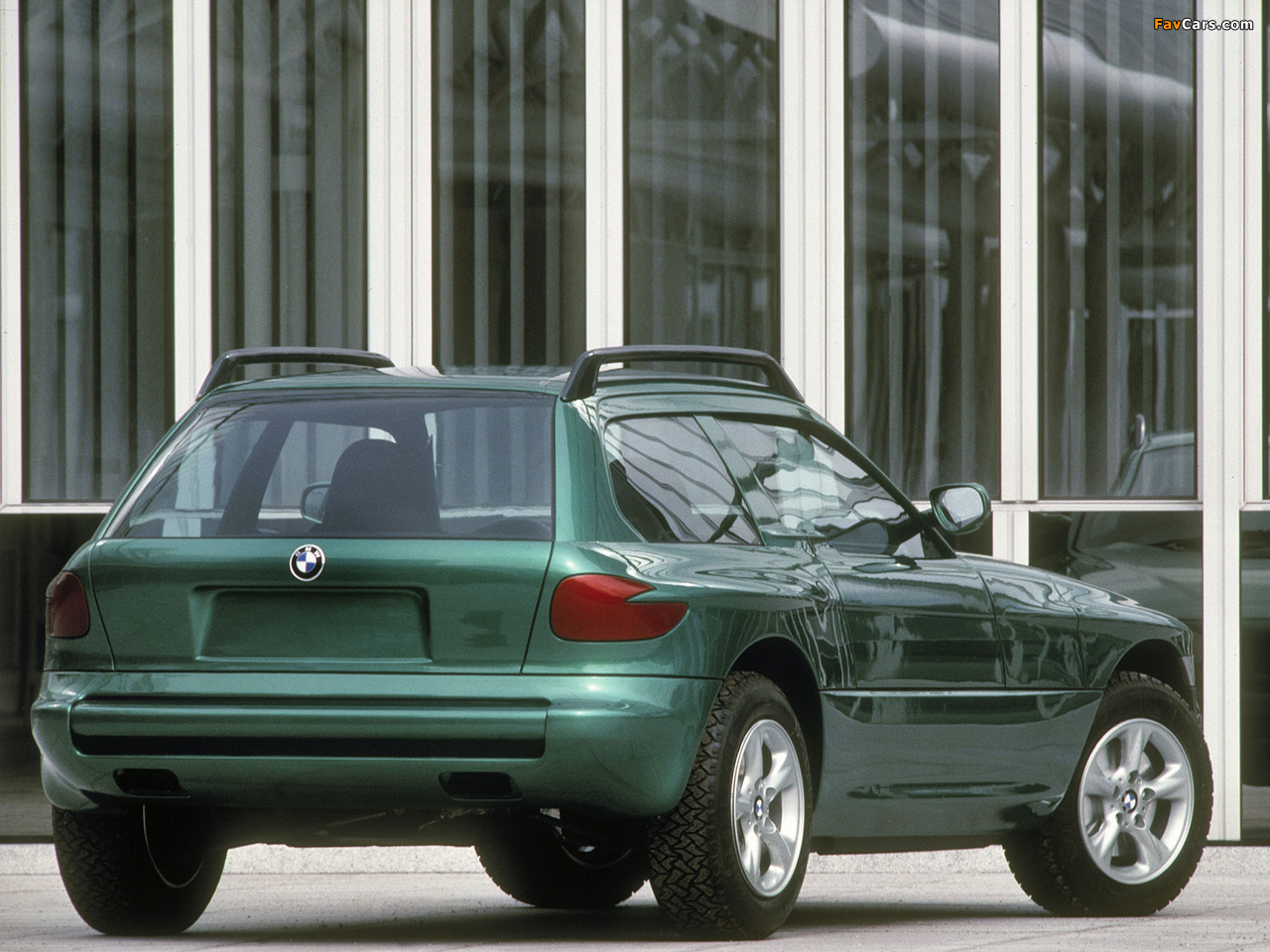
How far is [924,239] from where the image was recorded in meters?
11.6

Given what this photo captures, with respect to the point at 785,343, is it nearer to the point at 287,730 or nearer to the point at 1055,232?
the point at 1055,232

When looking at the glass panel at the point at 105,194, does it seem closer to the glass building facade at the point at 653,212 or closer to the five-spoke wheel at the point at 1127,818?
the glass building facade at the point at 653,212

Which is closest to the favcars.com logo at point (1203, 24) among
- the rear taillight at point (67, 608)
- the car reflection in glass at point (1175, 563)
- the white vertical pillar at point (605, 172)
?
the car reflection in glass at point (1175, 563)

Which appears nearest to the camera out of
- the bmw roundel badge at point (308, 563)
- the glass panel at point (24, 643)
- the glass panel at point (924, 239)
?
the bmw roundel badge at point (308, 563)

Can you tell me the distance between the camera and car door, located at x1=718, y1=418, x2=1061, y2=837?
6.71 meters

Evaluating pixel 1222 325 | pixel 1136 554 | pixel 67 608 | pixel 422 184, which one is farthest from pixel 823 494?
pixel 422 184

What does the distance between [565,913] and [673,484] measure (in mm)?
2096

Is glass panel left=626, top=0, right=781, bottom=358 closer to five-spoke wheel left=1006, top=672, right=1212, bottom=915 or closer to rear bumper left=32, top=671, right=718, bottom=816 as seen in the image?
five-spoke wheel left=1006, top=672, right=1212, bottom=915

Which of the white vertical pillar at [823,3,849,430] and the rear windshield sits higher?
the white vertical pillar at [823,3,849,430]

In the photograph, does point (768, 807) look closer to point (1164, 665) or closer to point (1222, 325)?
point (1164, 665)

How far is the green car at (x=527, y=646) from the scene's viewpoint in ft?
19.2

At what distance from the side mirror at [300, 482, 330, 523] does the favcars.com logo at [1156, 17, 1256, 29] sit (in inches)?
251

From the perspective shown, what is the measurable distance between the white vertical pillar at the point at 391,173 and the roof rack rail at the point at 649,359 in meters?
4.55

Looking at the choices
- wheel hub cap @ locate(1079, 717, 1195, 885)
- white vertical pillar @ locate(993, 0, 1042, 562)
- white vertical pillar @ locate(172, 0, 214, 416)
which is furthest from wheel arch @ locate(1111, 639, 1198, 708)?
white vertical pillar @ locate(172, 0, 214, 416)
